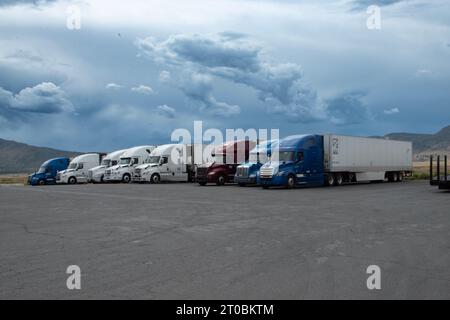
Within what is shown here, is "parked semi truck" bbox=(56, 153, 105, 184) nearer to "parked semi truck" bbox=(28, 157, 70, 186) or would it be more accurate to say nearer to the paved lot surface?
"parked semi truck" bbox=(28, 157, 70, 186)

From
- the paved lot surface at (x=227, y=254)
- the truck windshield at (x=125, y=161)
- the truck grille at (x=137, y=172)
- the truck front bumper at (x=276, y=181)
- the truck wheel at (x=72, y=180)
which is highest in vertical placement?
the truck windshield at (x=125, y=161)

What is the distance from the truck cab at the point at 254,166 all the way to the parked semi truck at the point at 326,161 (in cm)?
123

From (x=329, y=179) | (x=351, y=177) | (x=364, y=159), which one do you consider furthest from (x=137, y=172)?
(x=364, y=159)

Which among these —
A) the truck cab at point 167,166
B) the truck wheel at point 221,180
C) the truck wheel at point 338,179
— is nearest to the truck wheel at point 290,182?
the truck wheel at point 338,179

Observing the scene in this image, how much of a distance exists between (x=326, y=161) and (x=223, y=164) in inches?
297

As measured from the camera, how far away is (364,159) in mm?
35750

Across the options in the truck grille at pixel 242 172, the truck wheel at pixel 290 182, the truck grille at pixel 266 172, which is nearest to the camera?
the truck grille at pixel 266 172

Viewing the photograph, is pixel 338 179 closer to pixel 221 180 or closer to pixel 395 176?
pixel 221 180

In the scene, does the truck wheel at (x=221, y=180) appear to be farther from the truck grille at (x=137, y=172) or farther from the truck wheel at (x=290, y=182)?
the truck grille at (x=137, y=172)

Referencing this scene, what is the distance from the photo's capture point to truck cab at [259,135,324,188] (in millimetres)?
30219

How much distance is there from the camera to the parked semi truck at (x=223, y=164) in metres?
35.8

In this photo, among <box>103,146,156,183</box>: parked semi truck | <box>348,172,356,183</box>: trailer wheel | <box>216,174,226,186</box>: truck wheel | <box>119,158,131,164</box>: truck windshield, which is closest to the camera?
<box>348,172,356,183</box>: trailer wheel

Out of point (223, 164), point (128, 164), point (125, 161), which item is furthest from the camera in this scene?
point (125, 161)

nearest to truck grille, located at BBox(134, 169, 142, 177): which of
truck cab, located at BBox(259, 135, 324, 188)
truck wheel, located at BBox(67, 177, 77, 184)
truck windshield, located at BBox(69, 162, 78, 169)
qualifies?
truck wheel, located at BBox(67, 177, 77, 184)
